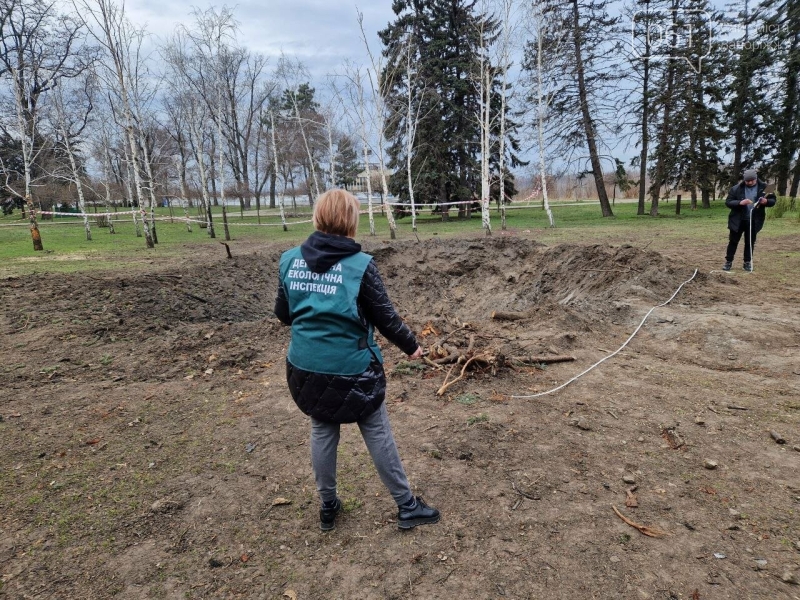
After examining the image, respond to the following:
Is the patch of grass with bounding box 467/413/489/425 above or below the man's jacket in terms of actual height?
below

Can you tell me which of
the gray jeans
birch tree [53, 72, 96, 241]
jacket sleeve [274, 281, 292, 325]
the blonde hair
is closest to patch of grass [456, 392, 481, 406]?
the gray jeans

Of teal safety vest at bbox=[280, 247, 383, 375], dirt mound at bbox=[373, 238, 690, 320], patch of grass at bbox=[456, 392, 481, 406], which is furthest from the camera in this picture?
dirt mound at bbox=[373, 238, 690, 320]

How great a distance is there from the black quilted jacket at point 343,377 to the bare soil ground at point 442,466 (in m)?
0.78

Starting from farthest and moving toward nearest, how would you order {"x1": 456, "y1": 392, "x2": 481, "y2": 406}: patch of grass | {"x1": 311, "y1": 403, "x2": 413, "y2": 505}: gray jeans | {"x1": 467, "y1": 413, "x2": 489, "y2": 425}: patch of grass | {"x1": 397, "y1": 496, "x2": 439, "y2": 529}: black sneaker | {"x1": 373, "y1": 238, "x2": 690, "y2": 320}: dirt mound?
{"x1": 373, "y1": 238, "x2": 690, "y2": 320}: dirt mound, {"x1": 456, "y1": 392, "x2": 481, "y2": 406}: patch of grass, {"x1": 467, "y1": 413, "x2": 489, "y2": 425}: patch of grass, {"x1": 397, "y1": 496, "x2": 439, "y2": 529}: black sneaker, {"x1": 311, "y1": 403, "x2": 413, "y2": 505}: gray jeans

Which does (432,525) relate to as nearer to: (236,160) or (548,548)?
(548,548)

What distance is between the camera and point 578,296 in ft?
24.8

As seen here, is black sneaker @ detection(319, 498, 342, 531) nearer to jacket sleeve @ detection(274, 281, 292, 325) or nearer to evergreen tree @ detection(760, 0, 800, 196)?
jacket sleeve @ detection(274, 281, 292, 325)

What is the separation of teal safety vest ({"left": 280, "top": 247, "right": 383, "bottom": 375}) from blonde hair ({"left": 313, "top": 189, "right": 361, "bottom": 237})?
0.15 metres

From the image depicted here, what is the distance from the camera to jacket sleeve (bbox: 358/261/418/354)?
2.13 metres

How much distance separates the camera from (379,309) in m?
2.16

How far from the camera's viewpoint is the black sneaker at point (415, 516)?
238cm

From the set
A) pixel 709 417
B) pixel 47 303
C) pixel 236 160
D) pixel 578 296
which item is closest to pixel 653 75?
pixel 578 296

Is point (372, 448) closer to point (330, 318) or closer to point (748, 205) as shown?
point (330, 318)

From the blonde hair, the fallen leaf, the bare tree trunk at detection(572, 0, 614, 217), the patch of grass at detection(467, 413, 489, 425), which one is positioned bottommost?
the fallen leaf
